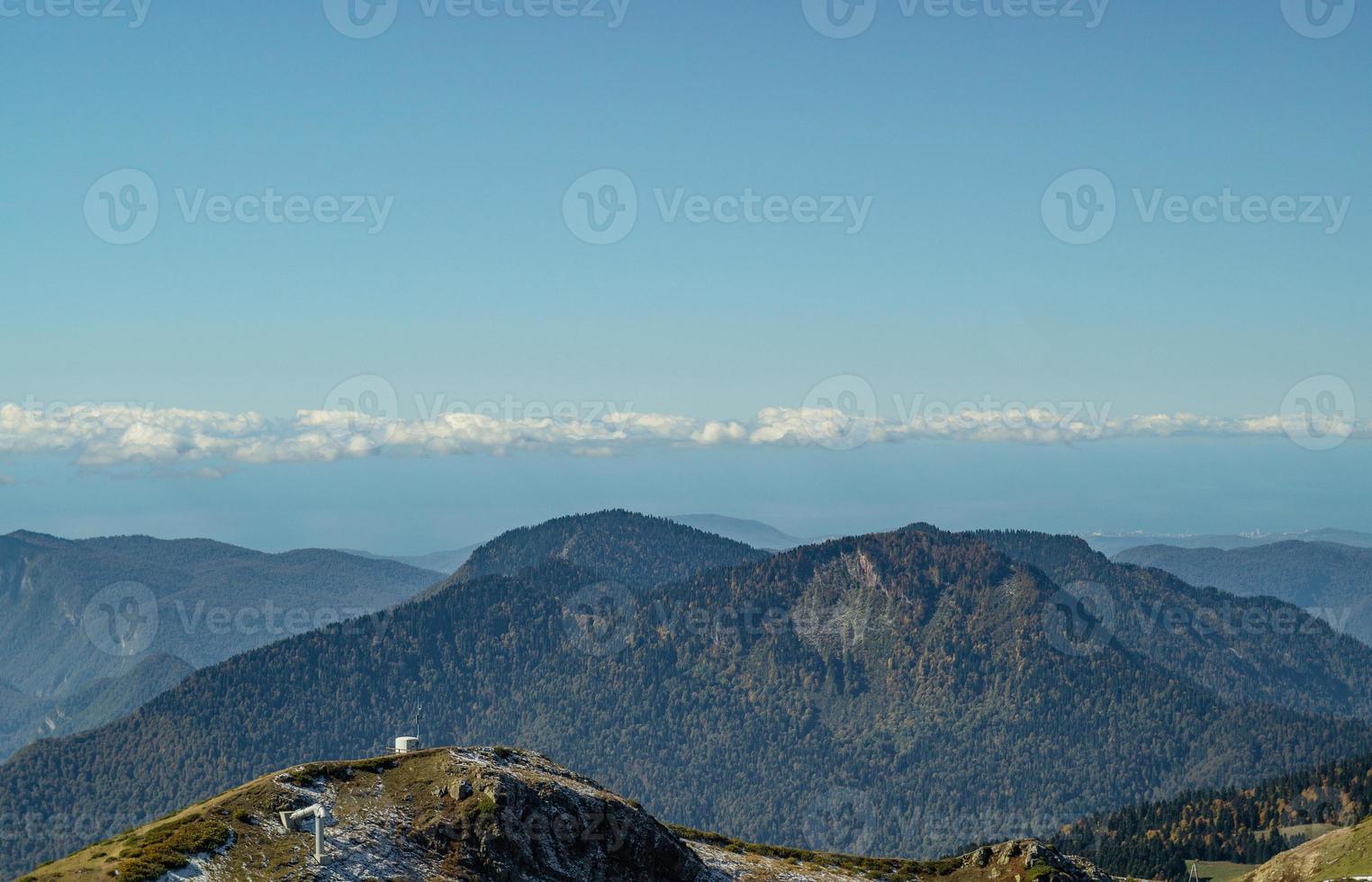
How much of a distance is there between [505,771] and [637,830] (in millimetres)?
15972

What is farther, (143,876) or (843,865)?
(843,865)

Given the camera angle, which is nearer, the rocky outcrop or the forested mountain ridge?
the forested mountain ridge

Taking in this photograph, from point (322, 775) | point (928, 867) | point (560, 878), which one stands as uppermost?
point (322, 775)

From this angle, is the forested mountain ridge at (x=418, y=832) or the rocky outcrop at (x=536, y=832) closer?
the forested mountain ridge at (x=418, y=832)

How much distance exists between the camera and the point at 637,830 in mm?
139750

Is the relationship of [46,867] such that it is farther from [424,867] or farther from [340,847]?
[424,867]

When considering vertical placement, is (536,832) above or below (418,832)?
below

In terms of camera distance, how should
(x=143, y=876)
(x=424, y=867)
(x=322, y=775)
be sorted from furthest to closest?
(x=322, y=775) → (x=424, y=867) → (x=143, y=876)

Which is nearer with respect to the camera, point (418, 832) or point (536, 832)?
point (418, 832)

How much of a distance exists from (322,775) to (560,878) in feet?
88.4

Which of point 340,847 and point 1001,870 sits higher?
point 340,847

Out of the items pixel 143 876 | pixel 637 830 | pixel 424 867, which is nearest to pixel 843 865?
pixel 637 830

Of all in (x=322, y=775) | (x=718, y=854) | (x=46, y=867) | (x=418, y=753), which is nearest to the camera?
(x=46, y=867)

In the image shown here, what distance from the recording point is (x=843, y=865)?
184 metres
